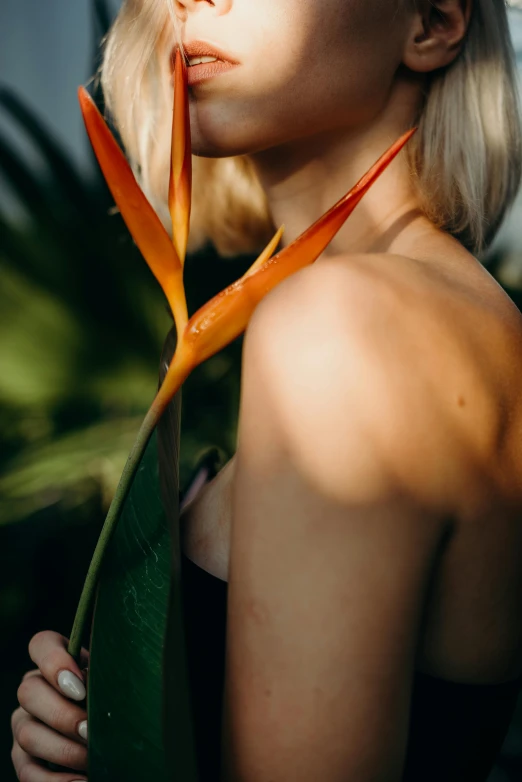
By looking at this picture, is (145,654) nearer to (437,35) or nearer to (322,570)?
(322,570)

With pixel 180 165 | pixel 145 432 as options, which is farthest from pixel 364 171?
pixel 145 432

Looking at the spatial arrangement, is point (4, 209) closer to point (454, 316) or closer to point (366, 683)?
point (454, 316)

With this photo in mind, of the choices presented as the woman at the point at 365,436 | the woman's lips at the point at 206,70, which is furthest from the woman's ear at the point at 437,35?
the woman's lips at the point at 206,70

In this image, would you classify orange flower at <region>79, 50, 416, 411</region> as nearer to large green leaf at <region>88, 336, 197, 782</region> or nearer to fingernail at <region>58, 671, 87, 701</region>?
large green leaf at <region>88, 336, 197, 782</region>

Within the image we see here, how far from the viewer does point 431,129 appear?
0.76m

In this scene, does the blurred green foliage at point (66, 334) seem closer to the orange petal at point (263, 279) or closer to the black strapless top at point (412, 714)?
the black strapless top at point (412, 714)

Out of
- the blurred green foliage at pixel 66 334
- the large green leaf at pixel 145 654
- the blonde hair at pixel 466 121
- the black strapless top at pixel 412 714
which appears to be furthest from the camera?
the blurred green foliage at pixel 66 334

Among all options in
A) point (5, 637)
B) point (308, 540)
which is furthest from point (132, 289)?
point (308, 540)

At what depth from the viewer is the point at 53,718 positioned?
66 centimetres

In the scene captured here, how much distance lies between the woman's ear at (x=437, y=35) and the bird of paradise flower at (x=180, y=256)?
0.29m

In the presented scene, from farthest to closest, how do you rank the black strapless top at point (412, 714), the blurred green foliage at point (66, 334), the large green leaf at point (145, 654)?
the blurred green foliage at point (66, 334)
the black strapless top at point (412, 714)
the large green leaf at point (145, 654)

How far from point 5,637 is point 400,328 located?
108 centimetres

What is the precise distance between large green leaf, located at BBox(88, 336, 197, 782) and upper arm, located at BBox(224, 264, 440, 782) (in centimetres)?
7

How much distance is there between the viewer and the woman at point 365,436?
1.62 feet
